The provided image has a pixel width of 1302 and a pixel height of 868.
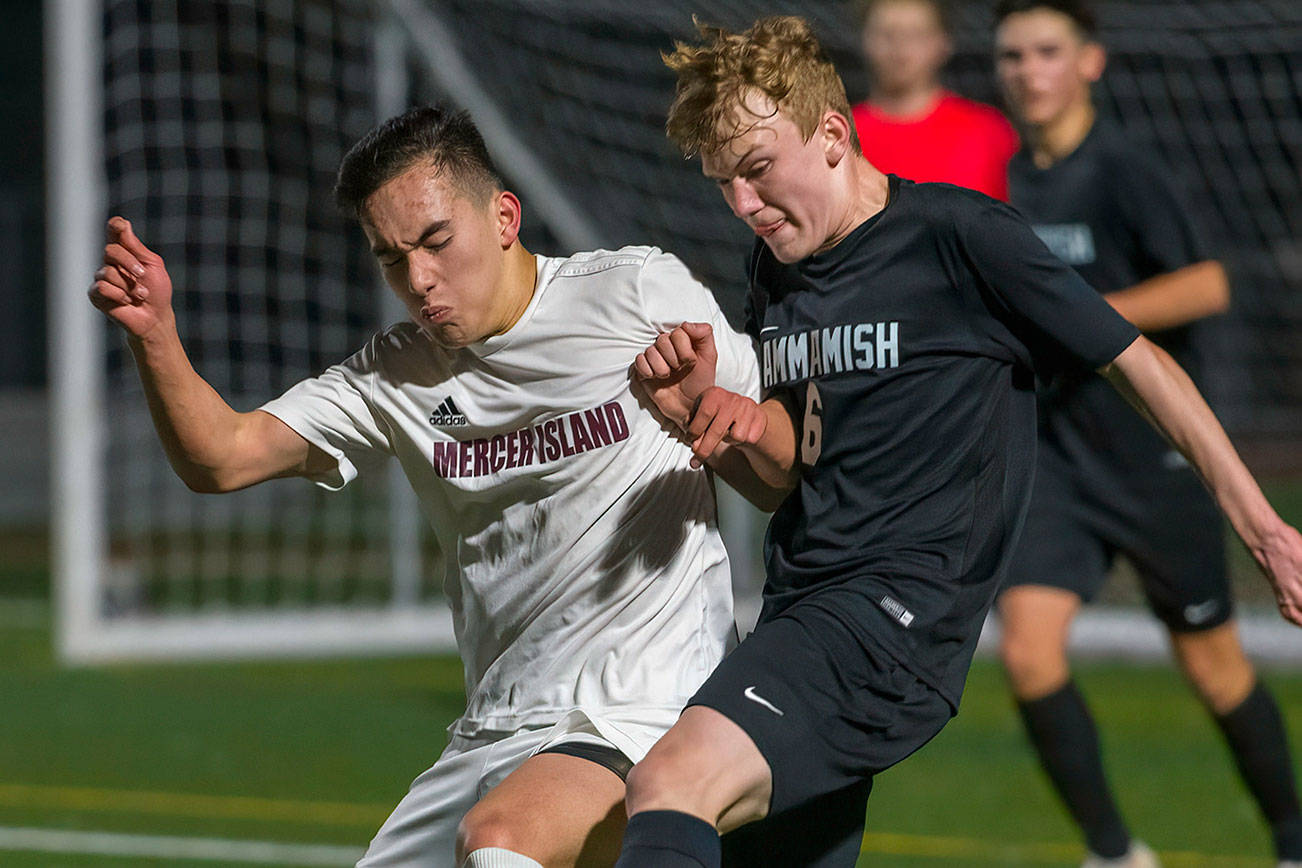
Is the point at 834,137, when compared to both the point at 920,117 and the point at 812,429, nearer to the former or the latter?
the point at 812,429

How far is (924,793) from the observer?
505cm

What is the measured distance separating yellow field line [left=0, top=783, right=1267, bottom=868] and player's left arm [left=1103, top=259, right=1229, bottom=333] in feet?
4.06

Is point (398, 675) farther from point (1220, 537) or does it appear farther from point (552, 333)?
point (552, 333)

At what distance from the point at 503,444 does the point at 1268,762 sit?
2.13m

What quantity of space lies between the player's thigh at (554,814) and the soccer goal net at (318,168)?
5.13m

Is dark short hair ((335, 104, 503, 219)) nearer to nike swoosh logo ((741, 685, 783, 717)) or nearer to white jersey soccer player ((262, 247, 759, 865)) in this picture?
white jersey soccer player ((262, 247, 759, 865))

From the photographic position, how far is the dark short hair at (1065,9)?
421 centimetres

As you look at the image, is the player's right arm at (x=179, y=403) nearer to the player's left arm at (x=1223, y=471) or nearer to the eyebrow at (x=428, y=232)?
the eyebrow at (x=428, y=232)

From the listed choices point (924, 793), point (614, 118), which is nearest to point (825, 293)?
point (924, 793)

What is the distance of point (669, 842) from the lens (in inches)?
84.5

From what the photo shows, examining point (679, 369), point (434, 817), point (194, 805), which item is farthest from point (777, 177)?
point (194, 805)

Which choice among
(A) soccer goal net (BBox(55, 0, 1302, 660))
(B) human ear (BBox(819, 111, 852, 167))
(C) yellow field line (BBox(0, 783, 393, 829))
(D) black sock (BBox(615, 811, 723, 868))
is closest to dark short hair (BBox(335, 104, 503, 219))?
(B) human ear (BBox(819, 111, 852, 167))

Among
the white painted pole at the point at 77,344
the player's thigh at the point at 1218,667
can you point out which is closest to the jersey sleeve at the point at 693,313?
the player's thigh at the point at 1218,667

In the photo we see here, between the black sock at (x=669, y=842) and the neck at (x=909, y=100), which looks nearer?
the black sock at (x=669, y=842)
